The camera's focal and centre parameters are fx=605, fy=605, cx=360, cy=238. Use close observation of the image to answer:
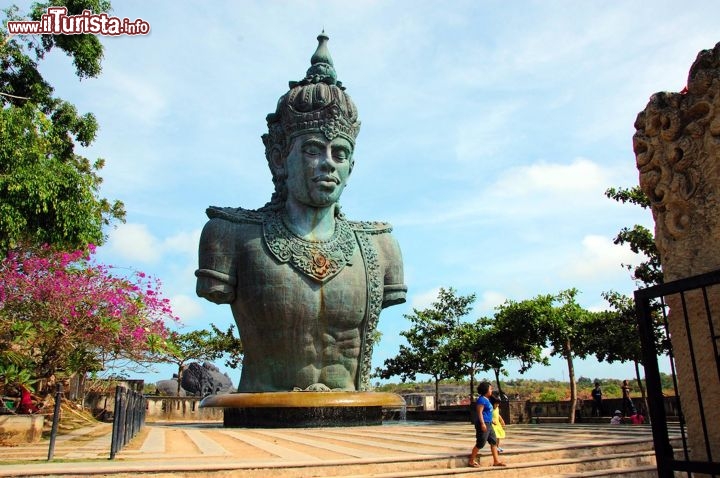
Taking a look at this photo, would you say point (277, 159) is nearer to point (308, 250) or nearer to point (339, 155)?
point (339, 155)

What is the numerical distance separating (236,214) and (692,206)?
1010 centimetres

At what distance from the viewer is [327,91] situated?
492 inches

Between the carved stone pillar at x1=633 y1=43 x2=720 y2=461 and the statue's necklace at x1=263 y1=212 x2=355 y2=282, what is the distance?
8.62 metres

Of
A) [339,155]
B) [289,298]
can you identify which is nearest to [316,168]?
[339,155]

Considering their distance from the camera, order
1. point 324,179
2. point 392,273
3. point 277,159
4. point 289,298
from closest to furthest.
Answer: point 289,298 → point 324,179 → point 277,159 → point 392,273

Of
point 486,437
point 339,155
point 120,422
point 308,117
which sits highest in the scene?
point 308,117

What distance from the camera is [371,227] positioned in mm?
13406

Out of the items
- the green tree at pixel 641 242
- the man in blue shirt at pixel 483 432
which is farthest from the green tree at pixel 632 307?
the man in blue shirt at pixel 483 432

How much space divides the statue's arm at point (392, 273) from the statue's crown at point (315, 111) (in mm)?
2404

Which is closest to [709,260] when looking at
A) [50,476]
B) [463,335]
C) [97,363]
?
[50,476]

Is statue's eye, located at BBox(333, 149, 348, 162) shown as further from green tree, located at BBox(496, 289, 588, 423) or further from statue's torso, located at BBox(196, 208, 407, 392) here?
green tree, located at BBox(496, 289, 588, 423)

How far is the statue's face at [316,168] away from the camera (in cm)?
1215

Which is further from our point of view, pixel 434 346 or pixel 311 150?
pixel 434 346

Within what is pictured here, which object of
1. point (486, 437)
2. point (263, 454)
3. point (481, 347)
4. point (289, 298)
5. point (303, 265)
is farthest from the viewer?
point (481, 347)
